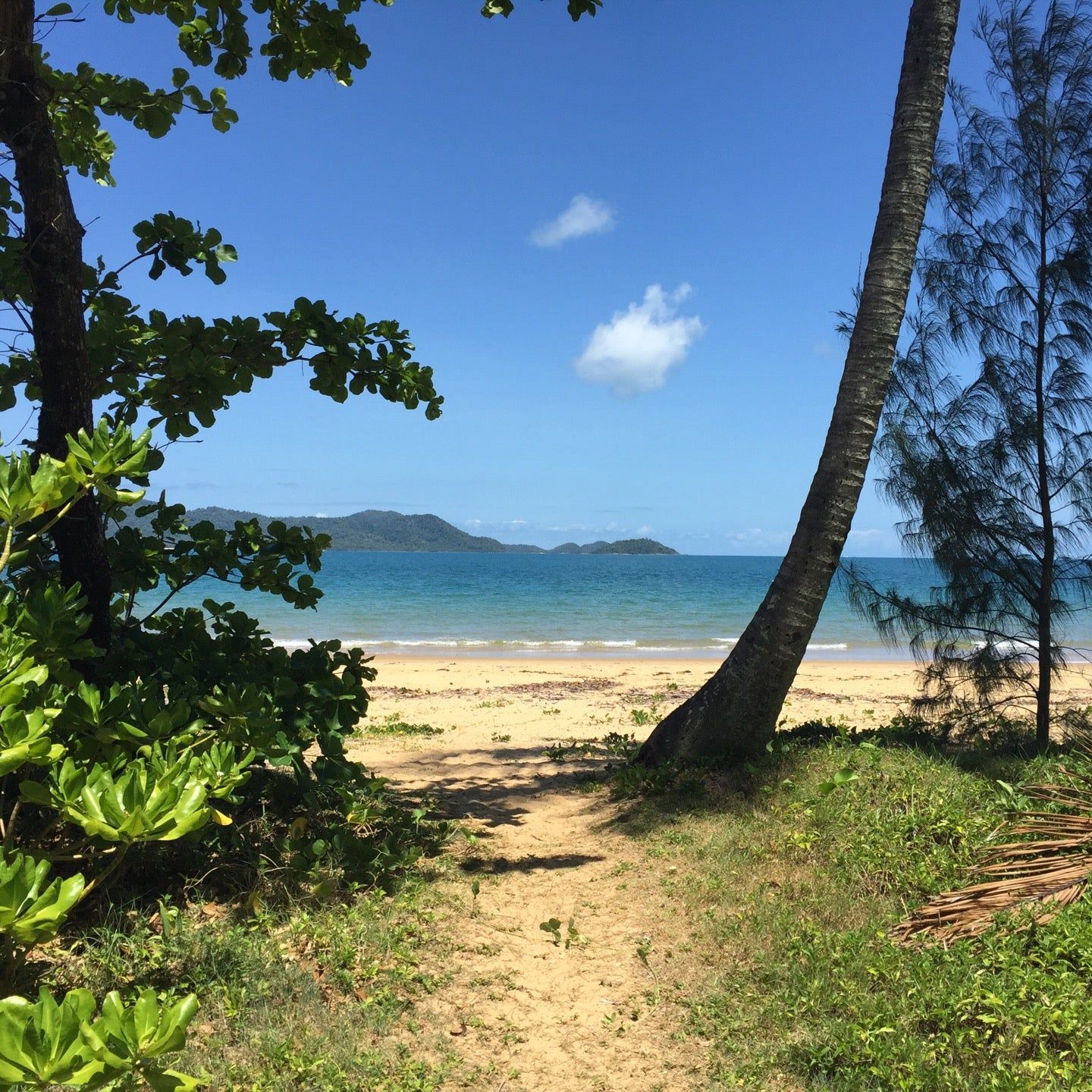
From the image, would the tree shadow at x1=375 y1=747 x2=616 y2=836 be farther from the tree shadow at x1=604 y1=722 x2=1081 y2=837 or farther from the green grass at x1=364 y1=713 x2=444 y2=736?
the green grass at x1=364 y1=713 x2=444 y2=736

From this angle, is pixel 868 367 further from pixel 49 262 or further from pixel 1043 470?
pixel 49 262

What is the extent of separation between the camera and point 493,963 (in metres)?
4.09

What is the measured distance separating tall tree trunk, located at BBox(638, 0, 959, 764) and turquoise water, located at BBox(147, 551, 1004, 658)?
1517mm

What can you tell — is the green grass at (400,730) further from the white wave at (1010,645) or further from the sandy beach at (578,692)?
the white wave at (1010,645)

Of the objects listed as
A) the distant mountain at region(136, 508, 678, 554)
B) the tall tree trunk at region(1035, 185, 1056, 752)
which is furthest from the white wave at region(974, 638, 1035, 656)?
the distant mountain at region(136, 508, 678, 554)

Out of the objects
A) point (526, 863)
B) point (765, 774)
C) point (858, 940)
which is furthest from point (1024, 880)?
point (526, 863)

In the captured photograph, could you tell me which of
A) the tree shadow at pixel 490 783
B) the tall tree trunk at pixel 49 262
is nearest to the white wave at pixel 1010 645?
the tree shadow at pixel 490 783

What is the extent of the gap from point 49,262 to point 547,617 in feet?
104

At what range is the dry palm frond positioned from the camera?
3879mm

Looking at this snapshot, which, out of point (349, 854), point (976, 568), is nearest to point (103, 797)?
point (349, 854)

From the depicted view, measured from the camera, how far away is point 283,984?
3.48 metres

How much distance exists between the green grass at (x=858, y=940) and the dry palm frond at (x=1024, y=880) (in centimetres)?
10

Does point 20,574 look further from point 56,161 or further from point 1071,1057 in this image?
point 1071,1057

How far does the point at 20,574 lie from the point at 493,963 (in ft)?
9.73
